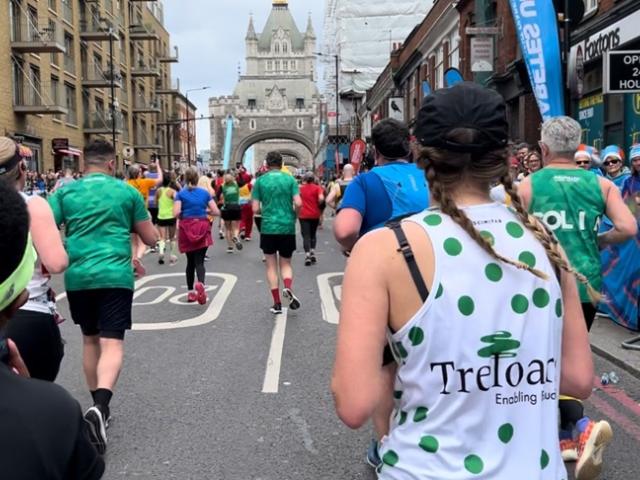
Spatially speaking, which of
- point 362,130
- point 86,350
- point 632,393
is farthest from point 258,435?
point 362,130

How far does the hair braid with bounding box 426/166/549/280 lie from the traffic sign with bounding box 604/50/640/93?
6.14 meters

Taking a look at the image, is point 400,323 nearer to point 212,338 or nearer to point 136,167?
point 212,338

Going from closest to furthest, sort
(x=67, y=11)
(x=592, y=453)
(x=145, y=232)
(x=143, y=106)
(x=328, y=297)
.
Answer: (x=592, y=453), (x=145, y=232), (x=328, y=297), (x=67, y=11), (x=143, y=106)

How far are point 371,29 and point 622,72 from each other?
43.1m

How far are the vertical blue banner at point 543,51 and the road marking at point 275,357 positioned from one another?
5.02 m

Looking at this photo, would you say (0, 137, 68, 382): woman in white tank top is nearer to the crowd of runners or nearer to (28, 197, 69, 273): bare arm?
(28, 197, 69, 273): bare arm

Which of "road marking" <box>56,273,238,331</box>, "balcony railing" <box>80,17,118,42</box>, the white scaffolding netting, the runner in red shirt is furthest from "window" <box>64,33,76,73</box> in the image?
"road marking" <box>56,273,238,331</box>

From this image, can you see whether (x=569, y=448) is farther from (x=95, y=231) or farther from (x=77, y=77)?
(x=77, y=77)

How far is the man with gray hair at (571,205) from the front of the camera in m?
3.90

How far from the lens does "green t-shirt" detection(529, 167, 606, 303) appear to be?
3.95 m

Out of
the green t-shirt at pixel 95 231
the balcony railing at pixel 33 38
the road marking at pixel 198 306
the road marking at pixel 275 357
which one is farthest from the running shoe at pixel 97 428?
the balcony railing at pixel 33 38

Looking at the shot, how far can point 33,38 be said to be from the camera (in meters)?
33.3

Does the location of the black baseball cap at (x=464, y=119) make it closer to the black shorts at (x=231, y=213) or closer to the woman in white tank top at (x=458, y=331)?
the woman in white tank top at (x=458, y=331)

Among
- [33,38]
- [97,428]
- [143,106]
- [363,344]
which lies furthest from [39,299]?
[143,106]
